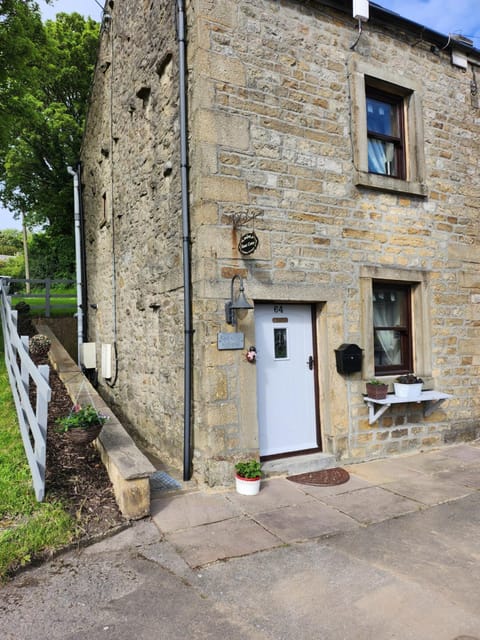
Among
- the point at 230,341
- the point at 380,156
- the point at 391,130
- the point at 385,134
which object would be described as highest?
the point at 391,130

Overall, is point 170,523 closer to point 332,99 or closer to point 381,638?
point 381,638

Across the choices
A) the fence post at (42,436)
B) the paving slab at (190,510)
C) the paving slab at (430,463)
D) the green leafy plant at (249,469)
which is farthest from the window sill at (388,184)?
the fence post at (42,436)

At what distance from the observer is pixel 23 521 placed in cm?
356

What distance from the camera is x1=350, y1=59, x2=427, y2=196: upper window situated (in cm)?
620

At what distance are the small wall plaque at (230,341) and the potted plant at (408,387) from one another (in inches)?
94.5

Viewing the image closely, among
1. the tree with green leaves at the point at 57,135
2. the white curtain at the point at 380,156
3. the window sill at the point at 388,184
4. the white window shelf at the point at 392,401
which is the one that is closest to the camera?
the white window shelf at the point at 392,401

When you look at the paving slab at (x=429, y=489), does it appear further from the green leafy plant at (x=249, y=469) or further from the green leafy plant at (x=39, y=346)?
the green leafy plant at (x=39, y=346)

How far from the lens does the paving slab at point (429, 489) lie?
4.58 meters

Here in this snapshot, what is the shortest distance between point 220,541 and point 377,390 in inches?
117

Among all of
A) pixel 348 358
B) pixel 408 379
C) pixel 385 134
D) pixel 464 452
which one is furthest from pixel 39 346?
pixel 464 452

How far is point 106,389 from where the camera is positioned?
9.30 m

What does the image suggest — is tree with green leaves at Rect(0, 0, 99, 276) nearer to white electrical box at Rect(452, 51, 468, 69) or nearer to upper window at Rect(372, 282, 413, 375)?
white electrical box at Rect(452, 51, 468, 69)

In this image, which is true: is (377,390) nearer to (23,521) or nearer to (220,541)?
(220,541)

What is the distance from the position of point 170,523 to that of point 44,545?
1.07 meters
